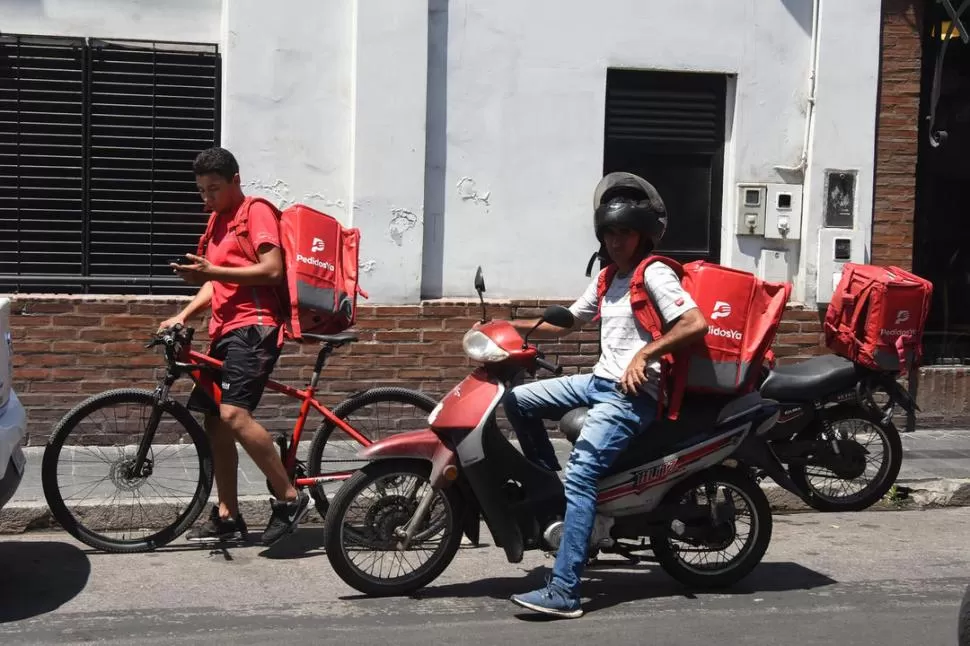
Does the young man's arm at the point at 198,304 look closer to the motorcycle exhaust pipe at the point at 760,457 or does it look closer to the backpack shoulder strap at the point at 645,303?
the backpack shoulder strap at the point at 645,303

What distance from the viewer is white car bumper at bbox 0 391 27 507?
17.6ft

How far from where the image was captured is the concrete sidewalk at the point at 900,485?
678 centimetres

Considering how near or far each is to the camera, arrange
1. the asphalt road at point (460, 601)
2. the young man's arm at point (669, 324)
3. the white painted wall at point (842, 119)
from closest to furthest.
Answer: the asphalt road at point (460, 601) → the young man's arm at point (669, 324) → the white painted wall at point (842, 119)

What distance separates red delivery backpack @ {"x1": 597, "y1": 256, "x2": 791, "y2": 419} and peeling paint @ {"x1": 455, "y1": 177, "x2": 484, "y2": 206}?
3.57 metres

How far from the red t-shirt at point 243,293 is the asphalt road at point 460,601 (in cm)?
118

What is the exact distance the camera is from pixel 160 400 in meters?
6.30

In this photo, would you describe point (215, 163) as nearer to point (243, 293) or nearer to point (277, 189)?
point (243, 293)

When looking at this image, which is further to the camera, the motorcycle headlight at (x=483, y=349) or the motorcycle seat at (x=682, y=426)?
the motorcycle seat at (x=682, y=426)

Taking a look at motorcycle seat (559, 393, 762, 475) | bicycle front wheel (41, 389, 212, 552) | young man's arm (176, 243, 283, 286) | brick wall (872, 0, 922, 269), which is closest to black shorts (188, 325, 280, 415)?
young man's arm (176, 243, 283, 286)

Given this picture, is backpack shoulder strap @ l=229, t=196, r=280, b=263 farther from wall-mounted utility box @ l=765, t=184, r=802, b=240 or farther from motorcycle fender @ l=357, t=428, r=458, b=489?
wall-mounted utility box @ l=765, t=184, r=802, b=240

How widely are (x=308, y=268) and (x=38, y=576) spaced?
192 cm

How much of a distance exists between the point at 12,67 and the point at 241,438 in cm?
416

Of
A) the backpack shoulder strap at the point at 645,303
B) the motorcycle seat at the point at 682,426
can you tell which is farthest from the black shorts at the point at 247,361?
the backpack shoulder strap at the point at 645,303

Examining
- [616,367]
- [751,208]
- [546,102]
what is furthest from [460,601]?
A: [751,208]
